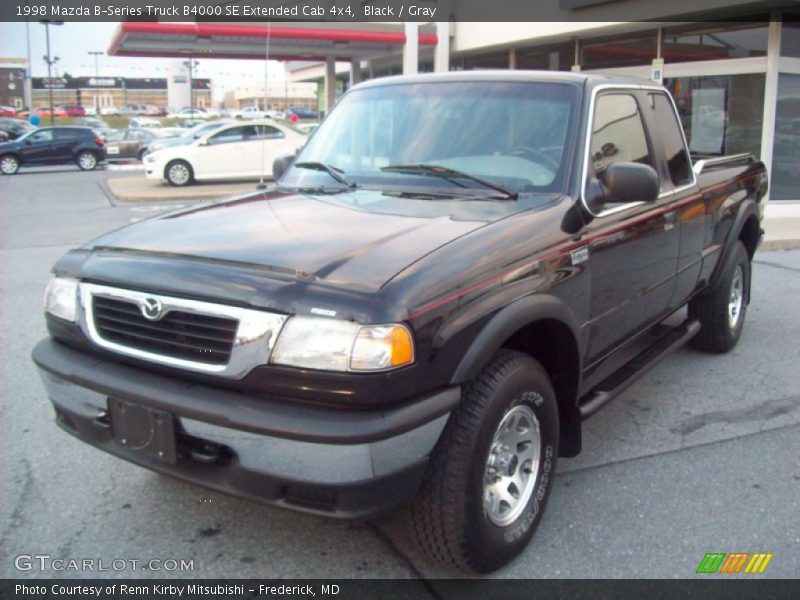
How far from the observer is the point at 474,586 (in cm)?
297

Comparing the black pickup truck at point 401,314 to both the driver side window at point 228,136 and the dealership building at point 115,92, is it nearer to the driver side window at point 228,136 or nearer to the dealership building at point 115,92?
the driver side window at point 228,136

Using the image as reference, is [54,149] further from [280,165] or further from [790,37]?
[280,165]

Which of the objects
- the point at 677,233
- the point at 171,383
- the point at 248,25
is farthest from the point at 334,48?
the point at 171,383

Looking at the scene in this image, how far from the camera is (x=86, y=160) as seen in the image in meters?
27.3

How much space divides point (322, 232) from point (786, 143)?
12054mm

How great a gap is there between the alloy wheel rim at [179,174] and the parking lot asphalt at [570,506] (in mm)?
15199

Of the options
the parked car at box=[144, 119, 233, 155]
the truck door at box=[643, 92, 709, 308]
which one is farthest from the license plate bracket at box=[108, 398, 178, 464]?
the parked car at box=[144, 119, 233, 155]

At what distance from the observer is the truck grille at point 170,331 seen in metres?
2.65

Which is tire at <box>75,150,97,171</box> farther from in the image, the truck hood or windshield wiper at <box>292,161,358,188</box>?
the truck hood

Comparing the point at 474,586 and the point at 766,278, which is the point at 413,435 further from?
the point at 766,278

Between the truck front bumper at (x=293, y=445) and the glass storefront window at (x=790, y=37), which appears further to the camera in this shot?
the glass storefront window at (x=790, y=37)

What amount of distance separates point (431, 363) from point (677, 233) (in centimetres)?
251

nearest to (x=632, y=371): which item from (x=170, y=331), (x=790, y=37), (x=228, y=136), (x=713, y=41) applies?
(x=170, y=331)

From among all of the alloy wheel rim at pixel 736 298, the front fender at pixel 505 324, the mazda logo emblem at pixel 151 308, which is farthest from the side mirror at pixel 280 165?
the alloy wheel rim at pixel 736 298
